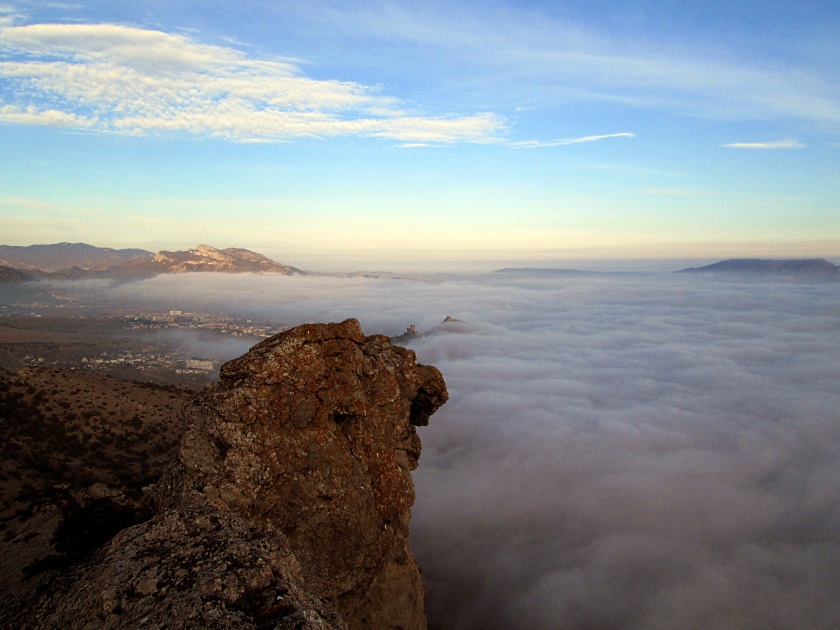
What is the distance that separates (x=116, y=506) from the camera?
1206 centimetres

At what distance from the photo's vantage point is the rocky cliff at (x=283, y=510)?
641cm

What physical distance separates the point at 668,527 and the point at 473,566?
75.6ft

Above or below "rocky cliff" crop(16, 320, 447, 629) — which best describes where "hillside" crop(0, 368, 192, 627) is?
below

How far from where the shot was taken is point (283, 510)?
35.6 feet

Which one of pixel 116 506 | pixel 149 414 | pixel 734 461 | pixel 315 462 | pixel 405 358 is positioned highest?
pixel 405 358

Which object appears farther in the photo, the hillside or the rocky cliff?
the hillside

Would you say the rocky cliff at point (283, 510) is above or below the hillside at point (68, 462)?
above

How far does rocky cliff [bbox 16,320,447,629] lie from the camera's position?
6410 mm

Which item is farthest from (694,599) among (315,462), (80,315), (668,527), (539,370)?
(80,315)

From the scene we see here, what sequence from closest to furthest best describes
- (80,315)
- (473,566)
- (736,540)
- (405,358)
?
(405,358) → (473,566) → (736,540) → (80,315)

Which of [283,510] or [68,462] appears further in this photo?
[68,462]

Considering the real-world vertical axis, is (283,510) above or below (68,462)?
above

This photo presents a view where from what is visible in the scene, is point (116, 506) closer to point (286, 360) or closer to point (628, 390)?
point (286, 360)

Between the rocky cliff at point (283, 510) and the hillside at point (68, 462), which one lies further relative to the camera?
the hillside at point (68, 462)
